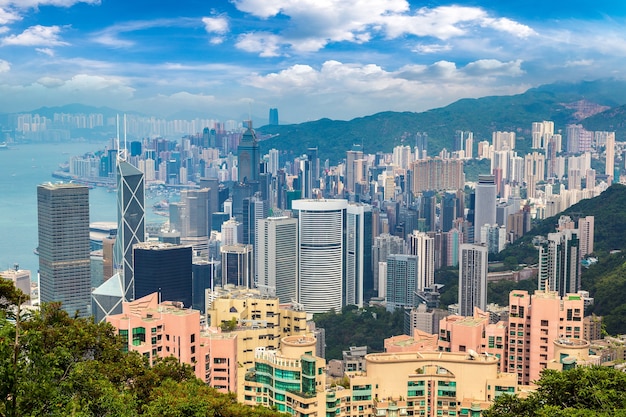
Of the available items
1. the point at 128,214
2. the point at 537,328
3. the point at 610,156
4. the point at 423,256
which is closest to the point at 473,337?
the point at 537,328

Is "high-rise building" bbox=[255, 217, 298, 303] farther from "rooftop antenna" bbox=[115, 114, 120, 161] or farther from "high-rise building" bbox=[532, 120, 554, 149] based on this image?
"high-rise building" bbox=[532, 120, 554, 149]

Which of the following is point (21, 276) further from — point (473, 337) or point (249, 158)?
point (249, 158)

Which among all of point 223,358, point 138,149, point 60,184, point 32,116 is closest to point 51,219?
point 60,184

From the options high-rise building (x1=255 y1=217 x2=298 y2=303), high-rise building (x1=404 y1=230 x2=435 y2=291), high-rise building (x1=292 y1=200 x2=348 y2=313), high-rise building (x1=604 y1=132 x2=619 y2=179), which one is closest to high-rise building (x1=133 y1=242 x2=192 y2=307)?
high-rise building (x1=255 y1=217 x2=298 y2=303)

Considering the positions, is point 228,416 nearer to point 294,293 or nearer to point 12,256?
point 12,256

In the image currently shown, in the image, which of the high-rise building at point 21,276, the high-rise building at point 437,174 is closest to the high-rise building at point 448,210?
the high-rise building at point 437,174
